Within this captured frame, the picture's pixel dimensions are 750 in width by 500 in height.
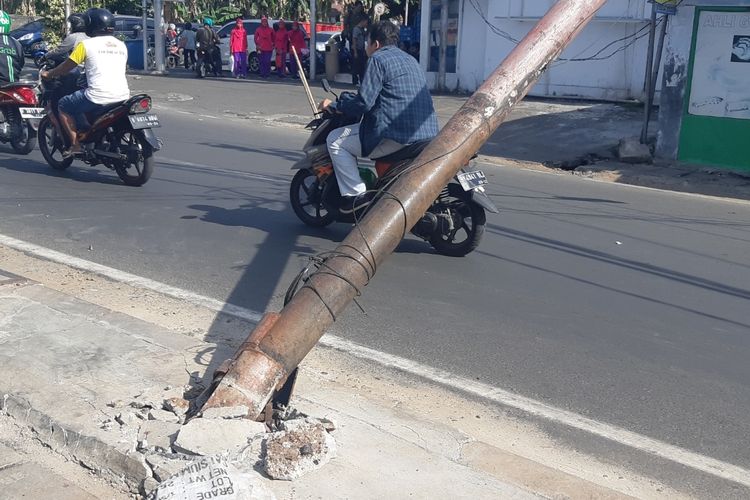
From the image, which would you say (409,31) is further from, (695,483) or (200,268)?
(695,483)

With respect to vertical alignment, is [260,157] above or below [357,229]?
below

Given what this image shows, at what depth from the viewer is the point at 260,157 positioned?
13266mm

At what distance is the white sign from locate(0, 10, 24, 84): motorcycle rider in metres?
10.2

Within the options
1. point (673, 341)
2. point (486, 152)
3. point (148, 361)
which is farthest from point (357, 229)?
point (486, 152)

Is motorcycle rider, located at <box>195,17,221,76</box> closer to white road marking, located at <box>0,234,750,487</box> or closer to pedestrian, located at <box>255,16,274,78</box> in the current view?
pedestrian, located at <box>255,16,274,78</box>

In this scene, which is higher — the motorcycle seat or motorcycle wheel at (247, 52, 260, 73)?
the motorcycle seat

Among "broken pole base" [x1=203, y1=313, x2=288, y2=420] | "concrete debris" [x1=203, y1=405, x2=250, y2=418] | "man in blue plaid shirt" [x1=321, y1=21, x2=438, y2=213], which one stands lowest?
"concrete debris" [x1=203, y1=405, x2=250, y2=418]

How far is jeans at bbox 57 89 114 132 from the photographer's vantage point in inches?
408

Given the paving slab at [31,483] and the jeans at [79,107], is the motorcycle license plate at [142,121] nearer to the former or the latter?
the jeans at [79,107]

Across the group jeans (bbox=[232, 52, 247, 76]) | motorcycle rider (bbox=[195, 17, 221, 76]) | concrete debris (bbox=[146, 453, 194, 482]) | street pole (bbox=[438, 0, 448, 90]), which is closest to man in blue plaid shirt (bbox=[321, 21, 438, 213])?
Result: concrete debris (bbox=[146, 453, 194, 482])

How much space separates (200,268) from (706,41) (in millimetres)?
10105

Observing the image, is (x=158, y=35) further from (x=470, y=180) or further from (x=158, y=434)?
(x=158, y=434)

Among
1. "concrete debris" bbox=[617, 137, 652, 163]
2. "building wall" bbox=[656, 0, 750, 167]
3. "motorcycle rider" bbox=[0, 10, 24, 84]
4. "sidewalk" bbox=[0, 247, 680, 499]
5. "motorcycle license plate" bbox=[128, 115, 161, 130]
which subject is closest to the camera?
"sidewalk" bbox=[0, 247, 680, 499]

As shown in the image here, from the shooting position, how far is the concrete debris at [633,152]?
14.7 m
